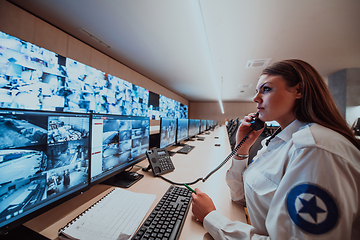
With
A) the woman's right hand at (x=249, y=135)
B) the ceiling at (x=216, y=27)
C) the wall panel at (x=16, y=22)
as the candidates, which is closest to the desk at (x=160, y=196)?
the woman's right hand at (x=249, y=135)

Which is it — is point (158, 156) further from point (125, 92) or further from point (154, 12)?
point (125, 92)

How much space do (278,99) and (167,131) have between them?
1213 millimetres

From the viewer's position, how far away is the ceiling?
218 cm

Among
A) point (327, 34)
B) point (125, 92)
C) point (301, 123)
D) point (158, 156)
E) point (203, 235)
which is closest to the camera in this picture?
point (203, 235)

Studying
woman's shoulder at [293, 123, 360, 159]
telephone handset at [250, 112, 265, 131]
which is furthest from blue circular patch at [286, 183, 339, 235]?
telephone handset at [250, 112, 265, 131]

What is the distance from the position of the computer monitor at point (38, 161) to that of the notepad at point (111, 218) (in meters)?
0.12

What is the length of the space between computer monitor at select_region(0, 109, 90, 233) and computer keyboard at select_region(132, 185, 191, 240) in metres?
0.38

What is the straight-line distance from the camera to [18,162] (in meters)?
0.43

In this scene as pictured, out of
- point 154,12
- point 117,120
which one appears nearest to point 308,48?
point 154,12

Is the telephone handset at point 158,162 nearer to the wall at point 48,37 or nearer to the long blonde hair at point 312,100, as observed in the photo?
the long blonde hair at point 312,100

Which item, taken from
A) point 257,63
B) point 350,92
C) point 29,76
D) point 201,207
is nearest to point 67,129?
point 201,207

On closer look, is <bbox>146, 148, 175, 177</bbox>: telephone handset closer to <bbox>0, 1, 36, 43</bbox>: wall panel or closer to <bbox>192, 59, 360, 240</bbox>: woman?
<bbox>192, 59, 360, 240</bbox>: woman

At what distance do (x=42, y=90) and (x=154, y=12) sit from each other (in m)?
2.55

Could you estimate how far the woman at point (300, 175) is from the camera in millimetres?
383
